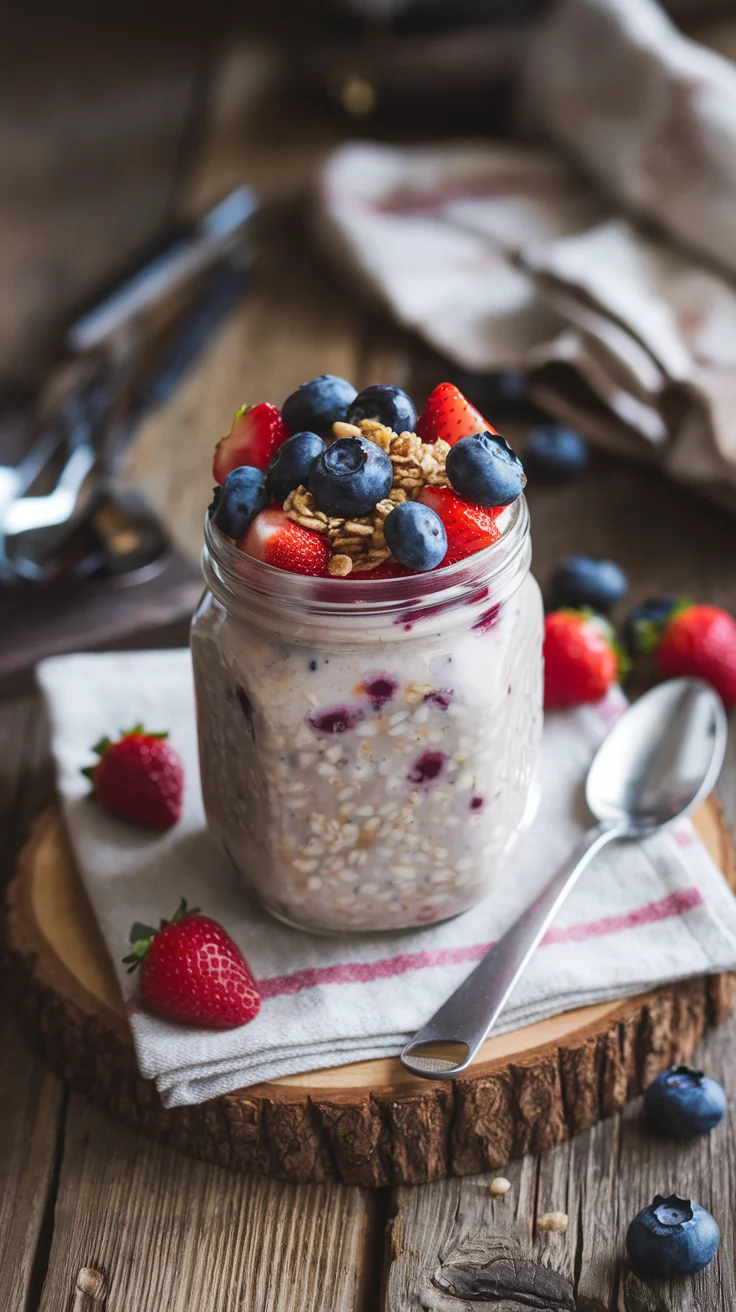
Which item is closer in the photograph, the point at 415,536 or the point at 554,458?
the point at 415,536

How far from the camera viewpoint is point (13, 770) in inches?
58.4

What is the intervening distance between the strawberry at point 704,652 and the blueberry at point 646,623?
0.13 feet

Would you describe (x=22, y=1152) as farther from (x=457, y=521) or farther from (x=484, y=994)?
(x=457, y=521)

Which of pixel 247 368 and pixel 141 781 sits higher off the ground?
pixel 141 781

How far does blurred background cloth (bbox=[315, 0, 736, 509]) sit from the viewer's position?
183 centimetres

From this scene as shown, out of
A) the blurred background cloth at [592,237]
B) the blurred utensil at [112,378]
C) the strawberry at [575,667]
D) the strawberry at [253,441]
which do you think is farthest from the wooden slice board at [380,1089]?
the blurred background cloth at [592,237]

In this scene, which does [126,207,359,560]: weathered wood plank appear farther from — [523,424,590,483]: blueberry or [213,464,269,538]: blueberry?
[213,464,269,538]: blueberry

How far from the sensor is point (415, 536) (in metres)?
0.91

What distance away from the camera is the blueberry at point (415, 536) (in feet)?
2.98

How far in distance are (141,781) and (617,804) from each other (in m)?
0.46

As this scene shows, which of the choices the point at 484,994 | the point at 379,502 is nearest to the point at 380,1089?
the point at 484,994

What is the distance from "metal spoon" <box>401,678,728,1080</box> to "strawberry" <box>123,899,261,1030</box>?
0.14 metres

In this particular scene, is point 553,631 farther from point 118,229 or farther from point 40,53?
point 40,53

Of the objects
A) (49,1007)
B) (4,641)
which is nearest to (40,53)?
(4,641)
